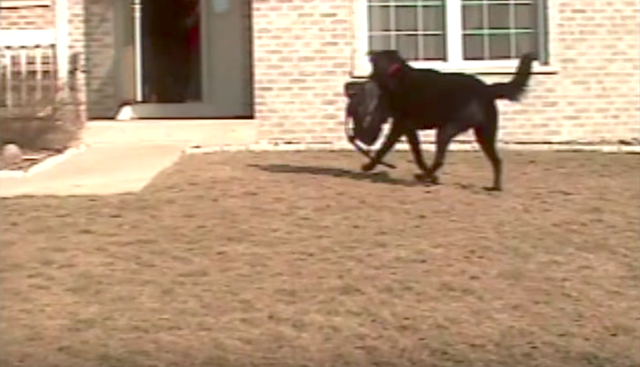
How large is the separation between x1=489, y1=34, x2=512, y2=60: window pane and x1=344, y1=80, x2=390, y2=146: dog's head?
3.86 metres

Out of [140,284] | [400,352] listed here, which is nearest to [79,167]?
[140,284]

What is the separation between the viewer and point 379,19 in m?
15.5

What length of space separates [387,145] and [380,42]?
3.93 metres

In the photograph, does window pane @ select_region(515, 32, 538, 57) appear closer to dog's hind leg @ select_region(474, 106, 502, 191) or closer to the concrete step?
the concrete step

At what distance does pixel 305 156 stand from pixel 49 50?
3623 millimetres

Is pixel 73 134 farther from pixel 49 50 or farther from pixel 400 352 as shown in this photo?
pixel 400 352

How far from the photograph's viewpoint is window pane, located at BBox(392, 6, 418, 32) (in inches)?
612

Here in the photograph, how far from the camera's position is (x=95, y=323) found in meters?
7.79

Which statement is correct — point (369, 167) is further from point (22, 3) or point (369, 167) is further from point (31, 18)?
point (22, 3)

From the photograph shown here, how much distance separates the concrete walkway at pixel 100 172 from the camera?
11.6m

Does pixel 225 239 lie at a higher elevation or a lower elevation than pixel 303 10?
lower

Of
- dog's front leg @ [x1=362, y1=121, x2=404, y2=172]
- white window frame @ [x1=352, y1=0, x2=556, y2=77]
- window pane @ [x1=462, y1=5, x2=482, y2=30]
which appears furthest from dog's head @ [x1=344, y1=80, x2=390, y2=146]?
window pane @ [x1=462, y1=5, x2=482, y2=30]

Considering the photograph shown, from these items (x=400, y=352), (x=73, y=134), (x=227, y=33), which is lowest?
(x=400, y=352)

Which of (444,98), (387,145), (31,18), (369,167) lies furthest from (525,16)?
(31,18)
